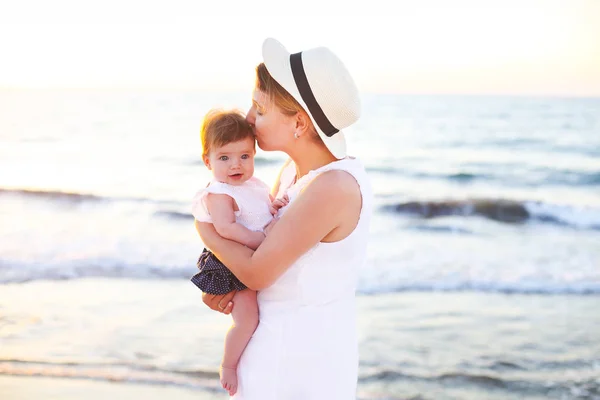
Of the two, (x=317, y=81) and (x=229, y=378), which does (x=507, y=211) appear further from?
(x=317, y=81)

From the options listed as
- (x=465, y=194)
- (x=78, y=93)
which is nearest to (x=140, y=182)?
(x=465, y=194)

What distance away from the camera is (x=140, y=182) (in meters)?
14.4

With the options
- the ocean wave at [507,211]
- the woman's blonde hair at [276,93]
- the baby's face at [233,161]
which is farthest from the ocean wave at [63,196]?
the woman's blonde hair at [276,93]

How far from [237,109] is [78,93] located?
3096cm

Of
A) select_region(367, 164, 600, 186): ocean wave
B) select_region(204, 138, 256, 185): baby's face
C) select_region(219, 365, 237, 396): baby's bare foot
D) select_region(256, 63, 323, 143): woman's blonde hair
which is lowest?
select_region(367, 164, 600, 186): ocean wave

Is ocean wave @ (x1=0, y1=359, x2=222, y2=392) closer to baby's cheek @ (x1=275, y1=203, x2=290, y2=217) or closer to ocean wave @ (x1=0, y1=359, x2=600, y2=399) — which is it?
ocean wave @ (x1=0, y1=359, x2=600, y2=399)

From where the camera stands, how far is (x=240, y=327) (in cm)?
246

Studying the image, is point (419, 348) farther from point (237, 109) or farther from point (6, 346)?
point (237, 109)

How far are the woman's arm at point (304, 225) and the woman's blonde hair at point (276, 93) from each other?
24 cm

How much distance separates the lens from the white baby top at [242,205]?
8.11ft

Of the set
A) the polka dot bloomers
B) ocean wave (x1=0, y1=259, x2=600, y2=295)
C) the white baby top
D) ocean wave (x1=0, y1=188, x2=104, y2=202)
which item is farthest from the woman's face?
ocean wave (x1=0, y1=188, x2=104, y2=202)

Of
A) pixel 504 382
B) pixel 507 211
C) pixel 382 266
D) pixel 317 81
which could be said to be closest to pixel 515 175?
pixel 507 211

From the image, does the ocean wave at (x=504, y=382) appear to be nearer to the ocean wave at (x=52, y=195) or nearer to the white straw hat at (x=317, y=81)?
the white straw hat at (x=317, y=81)

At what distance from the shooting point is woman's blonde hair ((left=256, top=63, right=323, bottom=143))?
2.29 meters
